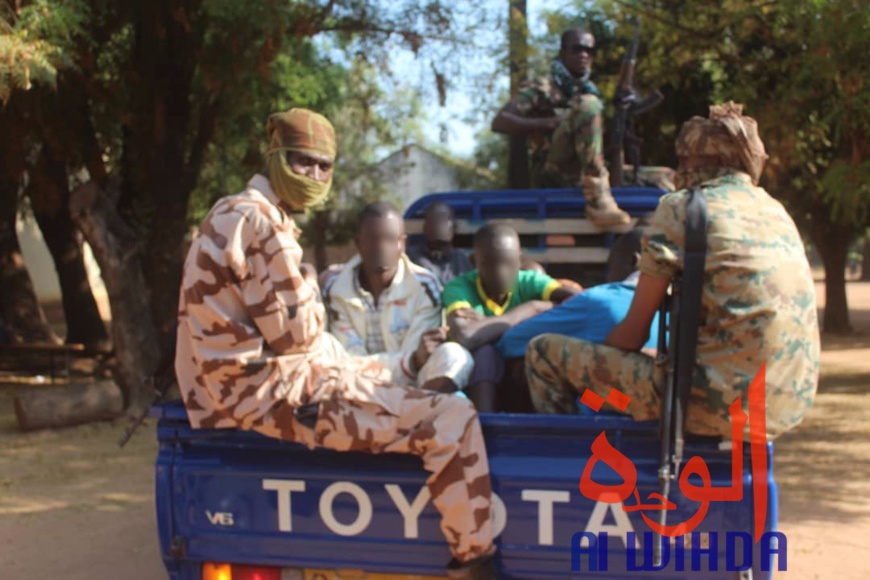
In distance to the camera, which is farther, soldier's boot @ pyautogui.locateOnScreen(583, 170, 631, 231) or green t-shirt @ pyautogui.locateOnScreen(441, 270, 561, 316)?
soldier's boot @ pyautogui.locateOnScreen(583, 170, 631, 231)

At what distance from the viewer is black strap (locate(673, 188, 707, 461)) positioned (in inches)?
97.0

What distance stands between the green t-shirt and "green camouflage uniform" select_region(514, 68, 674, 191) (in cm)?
111

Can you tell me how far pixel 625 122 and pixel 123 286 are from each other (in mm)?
4445

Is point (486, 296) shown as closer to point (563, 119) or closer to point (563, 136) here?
point (563, 136)

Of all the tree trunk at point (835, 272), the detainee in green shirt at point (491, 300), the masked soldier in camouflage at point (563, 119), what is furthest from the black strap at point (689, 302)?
the tree trunk at point (835, 272)

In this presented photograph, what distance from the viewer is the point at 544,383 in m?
2.99

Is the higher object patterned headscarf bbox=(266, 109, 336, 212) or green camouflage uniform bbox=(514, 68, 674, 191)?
green camouflage uniform bbox=(514, 68, 674, 191)

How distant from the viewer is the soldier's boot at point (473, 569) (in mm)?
2494

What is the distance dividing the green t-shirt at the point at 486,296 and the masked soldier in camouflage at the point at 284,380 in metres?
1.08

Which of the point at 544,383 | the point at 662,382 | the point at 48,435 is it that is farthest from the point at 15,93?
the point at 662,382

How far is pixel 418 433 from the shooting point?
2.58 meters

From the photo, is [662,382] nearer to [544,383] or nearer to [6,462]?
[544,383]

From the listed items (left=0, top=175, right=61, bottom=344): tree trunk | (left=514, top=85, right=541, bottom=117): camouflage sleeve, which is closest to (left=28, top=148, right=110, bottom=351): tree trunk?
(left=0, top=175, right=61, bottom=344): tree trunk

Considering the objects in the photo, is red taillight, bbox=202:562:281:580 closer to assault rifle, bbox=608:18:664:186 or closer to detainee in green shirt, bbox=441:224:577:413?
detainee in green shirt, bbox=441:224:577:413
